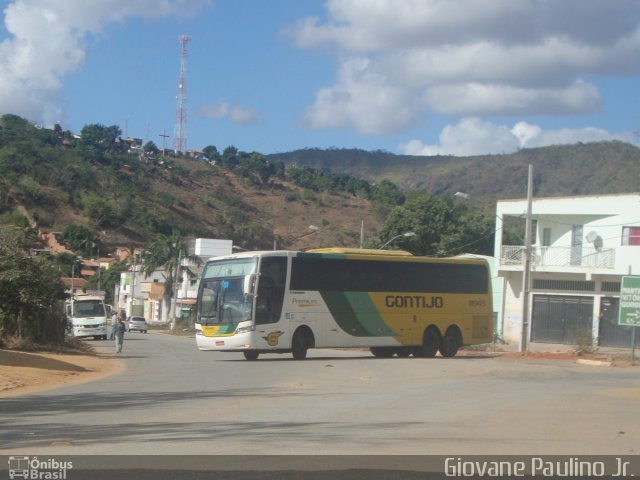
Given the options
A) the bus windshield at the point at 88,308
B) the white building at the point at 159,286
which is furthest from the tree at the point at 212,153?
the bus windshield at the point at 88,308

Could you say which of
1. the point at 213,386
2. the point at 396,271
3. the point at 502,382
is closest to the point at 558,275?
the point at 396,271

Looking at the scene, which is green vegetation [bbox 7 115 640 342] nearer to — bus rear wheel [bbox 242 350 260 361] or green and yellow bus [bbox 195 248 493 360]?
bus rear wheel [bbox 242 350 260 361]

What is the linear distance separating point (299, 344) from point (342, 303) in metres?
2.22

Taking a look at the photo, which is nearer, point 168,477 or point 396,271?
point 168,477

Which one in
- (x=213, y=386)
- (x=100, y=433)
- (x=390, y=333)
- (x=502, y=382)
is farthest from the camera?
(x=390, y=333)

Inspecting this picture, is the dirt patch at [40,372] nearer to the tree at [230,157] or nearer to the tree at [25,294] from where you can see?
the tree at [25,294]

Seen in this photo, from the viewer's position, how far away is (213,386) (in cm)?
1900

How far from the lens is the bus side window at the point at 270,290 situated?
93.8 feet

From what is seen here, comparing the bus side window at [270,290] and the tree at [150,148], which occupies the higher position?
the tree at [150,148]

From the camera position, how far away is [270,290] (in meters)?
28.8

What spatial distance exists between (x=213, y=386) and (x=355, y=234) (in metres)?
82.5

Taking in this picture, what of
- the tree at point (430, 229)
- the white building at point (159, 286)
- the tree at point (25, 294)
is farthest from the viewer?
the tree at point (430, 229)

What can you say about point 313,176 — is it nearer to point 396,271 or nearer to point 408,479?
point 396,271

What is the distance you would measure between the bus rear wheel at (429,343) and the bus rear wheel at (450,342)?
0.24m
